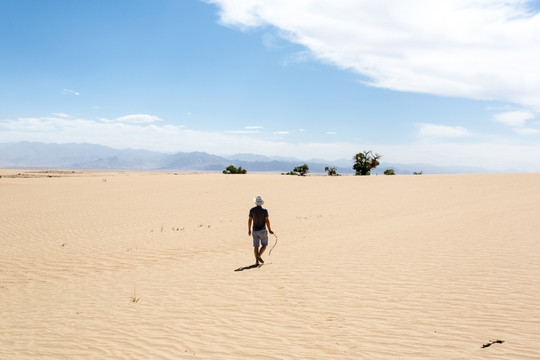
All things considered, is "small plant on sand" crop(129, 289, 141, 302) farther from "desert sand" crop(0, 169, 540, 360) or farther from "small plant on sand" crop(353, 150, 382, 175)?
"small plant on sand" crop(353, 150, 382, 175)

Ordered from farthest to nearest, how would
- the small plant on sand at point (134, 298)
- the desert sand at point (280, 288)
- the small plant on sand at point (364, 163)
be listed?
the small plant on sand at point (364, 163) < the small plant on sand at point (134, 298) < the desert sand at point (280, 288)

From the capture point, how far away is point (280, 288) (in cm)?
779

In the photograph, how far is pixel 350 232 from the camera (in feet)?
46.7

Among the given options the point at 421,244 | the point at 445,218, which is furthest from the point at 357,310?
the point at 445,218

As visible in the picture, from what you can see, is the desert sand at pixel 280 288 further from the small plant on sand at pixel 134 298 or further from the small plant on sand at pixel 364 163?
the small plant on sand at pixel 364 163

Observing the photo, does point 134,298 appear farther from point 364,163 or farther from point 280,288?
point 364,163

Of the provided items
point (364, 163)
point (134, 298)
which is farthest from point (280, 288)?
point (364, 163)

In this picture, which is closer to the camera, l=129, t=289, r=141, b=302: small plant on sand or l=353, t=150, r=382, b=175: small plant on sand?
l=129, t=289, r=141, b=302: small plant on sand

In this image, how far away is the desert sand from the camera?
5.20 metres

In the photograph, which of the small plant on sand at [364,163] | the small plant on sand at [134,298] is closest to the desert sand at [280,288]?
the small plant on sand at [134,298]

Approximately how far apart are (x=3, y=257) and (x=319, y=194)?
68.7 feet

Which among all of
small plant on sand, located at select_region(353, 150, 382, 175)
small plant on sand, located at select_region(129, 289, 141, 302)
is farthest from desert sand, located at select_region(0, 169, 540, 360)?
small plant on sand, located at select_region(353, 150, 382, 175)

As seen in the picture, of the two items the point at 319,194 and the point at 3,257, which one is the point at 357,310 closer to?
the point at 3,257

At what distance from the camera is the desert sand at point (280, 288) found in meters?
5.20
